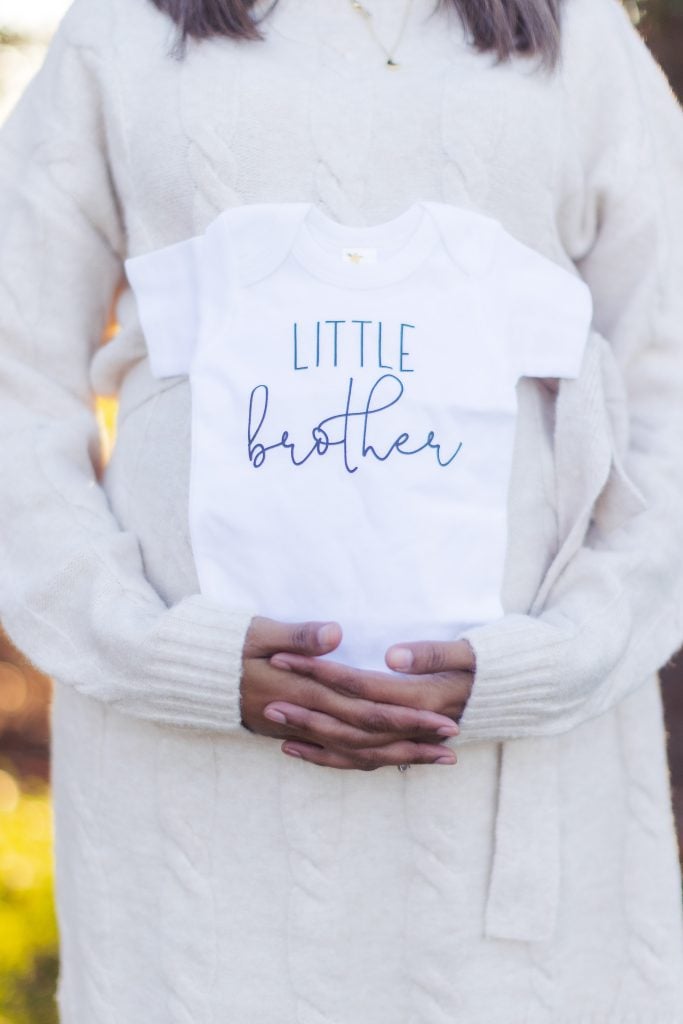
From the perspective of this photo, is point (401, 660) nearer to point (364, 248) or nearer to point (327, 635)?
point (327, 635)

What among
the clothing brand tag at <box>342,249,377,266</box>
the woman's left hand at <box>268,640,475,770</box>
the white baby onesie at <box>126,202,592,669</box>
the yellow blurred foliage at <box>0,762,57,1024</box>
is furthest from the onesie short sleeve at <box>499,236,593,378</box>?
the yellow blurred foliage at <box>0,762,57,1024</box>

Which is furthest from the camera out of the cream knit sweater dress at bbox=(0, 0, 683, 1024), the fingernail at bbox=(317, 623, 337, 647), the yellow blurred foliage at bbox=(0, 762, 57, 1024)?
the yellow blurred foliage at bbox=(0, 762, 57, 1024)

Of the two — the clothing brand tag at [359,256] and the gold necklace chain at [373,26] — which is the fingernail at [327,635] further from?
the gold necklace chain at [373,26]

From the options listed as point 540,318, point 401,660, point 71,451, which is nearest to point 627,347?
point 540,318

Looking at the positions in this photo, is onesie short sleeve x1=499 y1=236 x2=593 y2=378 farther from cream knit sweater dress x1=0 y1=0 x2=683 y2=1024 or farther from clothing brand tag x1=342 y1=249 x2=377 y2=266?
clothing brand tag x1=342 y1=249 x2=377 y2=266

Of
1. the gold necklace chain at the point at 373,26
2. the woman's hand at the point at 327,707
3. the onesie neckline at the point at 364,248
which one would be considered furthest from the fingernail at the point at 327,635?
the gold necklace chain at the point at 373,26

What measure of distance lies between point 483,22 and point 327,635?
704 mm

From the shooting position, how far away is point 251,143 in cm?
132

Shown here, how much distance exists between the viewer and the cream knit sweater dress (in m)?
1.31

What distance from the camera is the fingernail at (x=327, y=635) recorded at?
1.17 meters

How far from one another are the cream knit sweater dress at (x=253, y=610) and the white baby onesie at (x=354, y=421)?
0.06 meters

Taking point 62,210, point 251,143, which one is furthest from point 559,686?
point 62,210

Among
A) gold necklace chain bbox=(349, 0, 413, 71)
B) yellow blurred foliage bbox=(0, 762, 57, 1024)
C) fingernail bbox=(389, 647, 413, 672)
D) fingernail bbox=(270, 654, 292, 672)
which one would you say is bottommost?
yellow blurred foliage bbox=(0, 762, 57, 1024)

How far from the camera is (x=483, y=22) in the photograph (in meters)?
1.37
